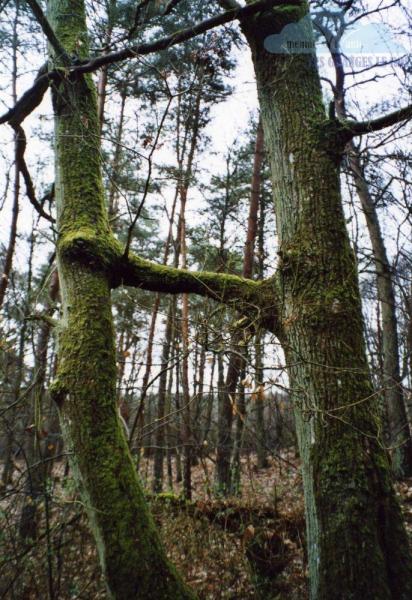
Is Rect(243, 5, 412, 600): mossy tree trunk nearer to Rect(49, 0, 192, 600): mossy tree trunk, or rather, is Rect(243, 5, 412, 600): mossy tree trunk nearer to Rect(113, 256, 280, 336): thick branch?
Rect(113, 256, 280, 336): thick branch

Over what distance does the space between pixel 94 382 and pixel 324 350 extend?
1667 millimetres

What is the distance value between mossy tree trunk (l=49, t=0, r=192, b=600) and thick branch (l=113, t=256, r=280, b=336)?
0.23 metres

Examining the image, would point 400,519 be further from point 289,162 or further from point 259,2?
point 259,2

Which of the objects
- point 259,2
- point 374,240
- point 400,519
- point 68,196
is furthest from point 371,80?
point 400,519

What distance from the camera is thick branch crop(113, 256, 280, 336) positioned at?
3.15 m

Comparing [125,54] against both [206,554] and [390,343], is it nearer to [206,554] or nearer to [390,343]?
[206,554]

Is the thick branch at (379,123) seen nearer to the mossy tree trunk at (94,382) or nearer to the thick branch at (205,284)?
the thick branch at (205,284)

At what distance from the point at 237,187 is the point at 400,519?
10999 millimetres

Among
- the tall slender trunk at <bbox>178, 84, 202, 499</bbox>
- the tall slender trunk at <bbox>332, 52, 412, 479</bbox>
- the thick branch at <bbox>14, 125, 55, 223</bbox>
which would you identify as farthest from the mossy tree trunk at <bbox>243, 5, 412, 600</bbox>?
the tall slender trunk at <bbox>332, 52, 412, 479</bbox>

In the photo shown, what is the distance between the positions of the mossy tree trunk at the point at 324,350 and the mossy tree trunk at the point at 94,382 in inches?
42.8

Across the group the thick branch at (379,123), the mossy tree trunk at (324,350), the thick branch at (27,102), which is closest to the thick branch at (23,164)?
the thick branch at (27,102)

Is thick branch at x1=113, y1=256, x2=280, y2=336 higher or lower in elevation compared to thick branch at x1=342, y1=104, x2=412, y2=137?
lower

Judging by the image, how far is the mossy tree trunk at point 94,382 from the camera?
2.34 metres

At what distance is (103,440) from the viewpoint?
2516 millimetres
